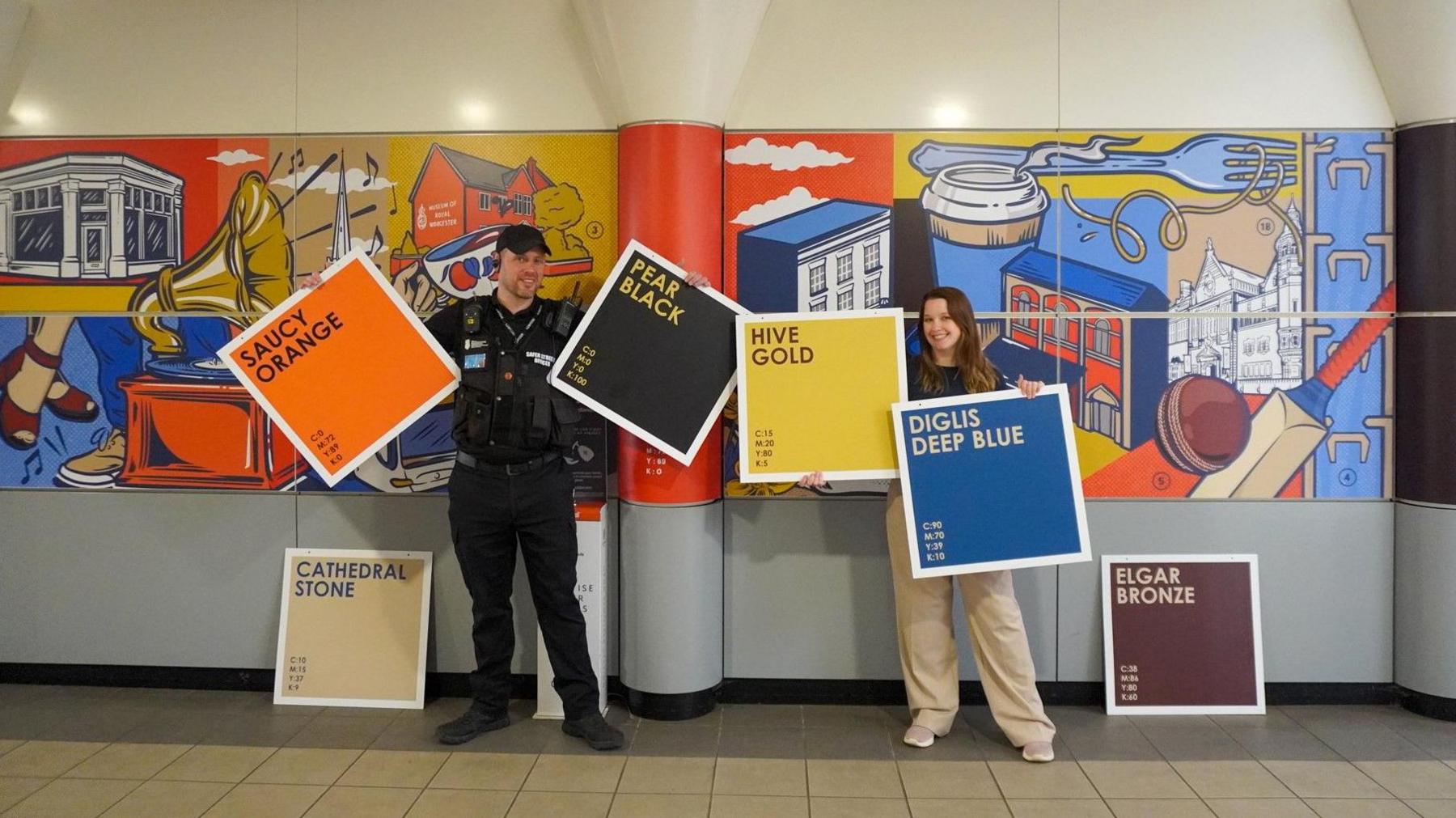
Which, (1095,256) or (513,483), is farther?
(1095,256)

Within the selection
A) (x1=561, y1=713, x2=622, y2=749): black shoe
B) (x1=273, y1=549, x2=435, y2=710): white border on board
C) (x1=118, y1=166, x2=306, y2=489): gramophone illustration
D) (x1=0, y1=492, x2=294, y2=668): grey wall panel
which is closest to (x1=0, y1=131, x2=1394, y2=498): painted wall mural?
(x1=118, y1=166, x2=306, y2=489): gramophone illustration

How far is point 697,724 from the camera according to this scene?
12.7 ft

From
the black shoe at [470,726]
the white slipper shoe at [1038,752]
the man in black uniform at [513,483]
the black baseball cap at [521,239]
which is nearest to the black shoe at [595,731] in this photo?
the man in black uniform at [513,483]

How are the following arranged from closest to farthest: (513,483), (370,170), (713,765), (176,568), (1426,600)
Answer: (713,765) → (513,483) → (1426,600) → (370,170) → (176,568)

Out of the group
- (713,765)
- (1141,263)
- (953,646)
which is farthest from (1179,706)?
(713,765)

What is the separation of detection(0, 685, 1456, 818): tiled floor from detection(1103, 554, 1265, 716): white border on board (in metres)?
0.04

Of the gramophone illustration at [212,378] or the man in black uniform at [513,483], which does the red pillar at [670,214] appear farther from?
the gramophone illustration at [212,378]

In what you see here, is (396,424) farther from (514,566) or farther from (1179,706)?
(1179,706)

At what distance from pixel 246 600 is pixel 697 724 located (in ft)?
6.81

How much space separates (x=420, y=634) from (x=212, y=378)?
145 cm

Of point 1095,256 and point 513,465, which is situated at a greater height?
point 1095,256

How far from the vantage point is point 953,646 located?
3.76m

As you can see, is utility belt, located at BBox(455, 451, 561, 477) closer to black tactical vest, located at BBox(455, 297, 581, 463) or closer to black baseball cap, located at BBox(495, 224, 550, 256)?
black tactical vest, located at BBox(455, 297, 581, 463)

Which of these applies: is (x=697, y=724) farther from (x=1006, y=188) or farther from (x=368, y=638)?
(x=1006, y=188)
